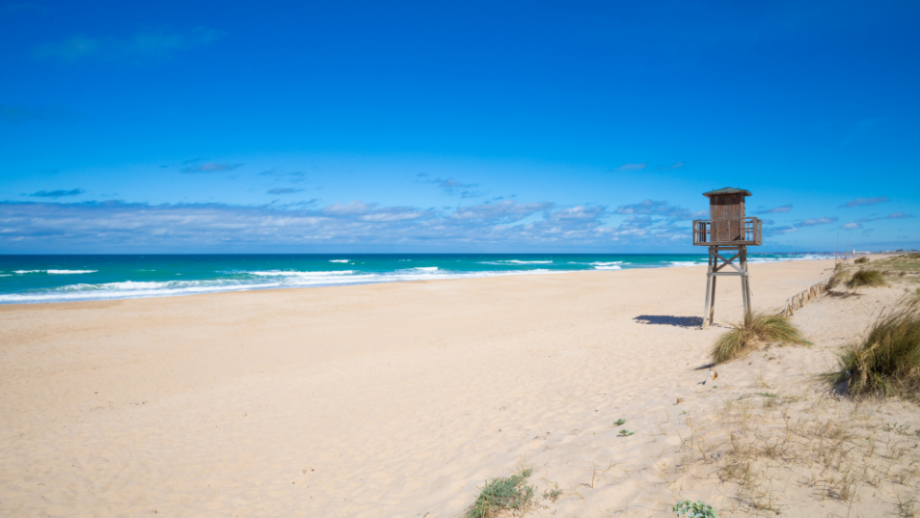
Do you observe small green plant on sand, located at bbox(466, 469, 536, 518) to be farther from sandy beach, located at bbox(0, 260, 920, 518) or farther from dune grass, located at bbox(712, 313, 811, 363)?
dune grass, located at bbox(712, 313, 811, 363)

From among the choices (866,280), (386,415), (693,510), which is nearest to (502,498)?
(693,510)

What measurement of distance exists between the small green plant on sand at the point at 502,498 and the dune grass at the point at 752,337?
5662mm

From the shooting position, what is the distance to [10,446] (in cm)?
629

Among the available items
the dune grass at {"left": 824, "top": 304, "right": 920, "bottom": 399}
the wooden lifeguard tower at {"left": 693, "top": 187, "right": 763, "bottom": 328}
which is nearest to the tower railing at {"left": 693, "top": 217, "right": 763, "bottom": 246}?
the wooden lifeguard tower at {"left": 693, "top": 187, "right": 763, "bottom": 328}

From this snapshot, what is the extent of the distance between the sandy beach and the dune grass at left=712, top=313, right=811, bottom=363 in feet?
1.33

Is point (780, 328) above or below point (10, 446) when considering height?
above

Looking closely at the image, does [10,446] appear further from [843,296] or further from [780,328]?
[843,296]

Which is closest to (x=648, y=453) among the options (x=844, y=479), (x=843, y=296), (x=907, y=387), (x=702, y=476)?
(x=702, y=476)

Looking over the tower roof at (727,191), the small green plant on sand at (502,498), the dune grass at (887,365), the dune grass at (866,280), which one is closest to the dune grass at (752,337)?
the dune grass at (887,365)

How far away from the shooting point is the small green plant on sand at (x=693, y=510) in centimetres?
300

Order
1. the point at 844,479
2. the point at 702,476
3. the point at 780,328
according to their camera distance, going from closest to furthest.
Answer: the point at 844,479 → the point at 702,476 → the point at 780,328

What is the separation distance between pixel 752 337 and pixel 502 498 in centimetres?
686

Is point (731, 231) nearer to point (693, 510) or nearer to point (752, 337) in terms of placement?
point (752, 337)

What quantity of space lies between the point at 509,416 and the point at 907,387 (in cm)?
454
